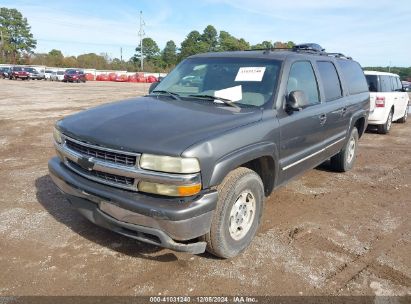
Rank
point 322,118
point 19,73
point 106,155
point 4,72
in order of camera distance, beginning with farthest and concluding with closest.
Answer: point 4,72, point 19,73, point 322,118, point 106,155

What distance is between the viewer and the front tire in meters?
3.15

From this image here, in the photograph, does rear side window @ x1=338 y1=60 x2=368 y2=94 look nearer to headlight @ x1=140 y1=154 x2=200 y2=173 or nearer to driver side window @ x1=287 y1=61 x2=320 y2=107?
driver side window @ x1=287 y1=61 x2=320 y2=107

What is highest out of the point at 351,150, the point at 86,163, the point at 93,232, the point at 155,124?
the point at 155,124

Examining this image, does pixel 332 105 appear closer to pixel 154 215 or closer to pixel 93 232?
pixel 154 215

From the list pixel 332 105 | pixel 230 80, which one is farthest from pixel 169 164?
pixel 332 105

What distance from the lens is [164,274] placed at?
10.5ft

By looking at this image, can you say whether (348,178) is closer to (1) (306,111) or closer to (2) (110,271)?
(1) (306,111)

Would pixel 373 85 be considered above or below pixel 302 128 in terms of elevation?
above

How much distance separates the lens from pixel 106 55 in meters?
89.2

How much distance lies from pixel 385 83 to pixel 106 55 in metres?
86.3

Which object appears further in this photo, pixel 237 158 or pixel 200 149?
pixel 237 158

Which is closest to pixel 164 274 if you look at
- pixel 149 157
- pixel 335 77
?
pixel 149 157

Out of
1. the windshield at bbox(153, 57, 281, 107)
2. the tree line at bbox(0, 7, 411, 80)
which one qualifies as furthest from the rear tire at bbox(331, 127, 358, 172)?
the tree line at bbox(0, 7, 411, 80)

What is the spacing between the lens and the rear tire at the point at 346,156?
20.2ft
